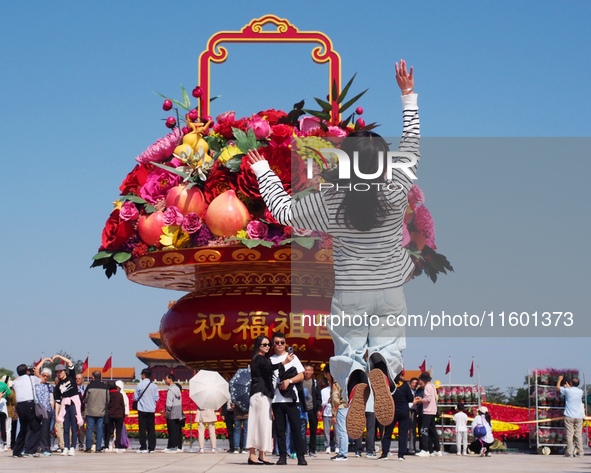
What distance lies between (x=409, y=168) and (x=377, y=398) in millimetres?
1994

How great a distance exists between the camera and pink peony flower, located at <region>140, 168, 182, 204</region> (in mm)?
14227

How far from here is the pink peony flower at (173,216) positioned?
13.6m

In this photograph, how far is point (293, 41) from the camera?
15047mm

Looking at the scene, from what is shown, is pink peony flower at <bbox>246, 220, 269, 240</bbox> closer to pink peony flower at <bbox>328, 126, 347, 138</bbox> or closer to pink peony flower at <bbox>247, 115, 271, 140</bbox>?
pink peony flower at <bbox>247, 115, 271, 140</bbox>

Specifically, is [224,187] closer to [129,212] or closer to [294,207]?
[129,212]

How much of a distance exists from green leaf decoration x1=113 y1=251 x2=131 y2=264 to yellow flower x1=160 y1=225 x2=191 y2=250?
0.66 meters

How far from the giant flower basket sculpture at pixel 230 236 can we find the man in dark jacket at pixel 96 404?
9.05ft

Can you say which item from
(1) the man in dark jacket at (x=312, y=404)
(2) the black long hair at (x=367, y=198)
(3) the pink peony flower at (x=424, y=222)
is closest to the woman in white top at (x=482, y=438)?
(1) the man in dark jacket at (x=312, y=404)

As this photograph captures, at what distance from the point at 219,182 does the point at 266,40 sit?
7.95 ft

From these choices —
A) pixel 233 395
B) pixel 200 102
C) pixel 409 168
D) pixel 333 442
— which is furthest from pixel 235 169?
pixel 333 442

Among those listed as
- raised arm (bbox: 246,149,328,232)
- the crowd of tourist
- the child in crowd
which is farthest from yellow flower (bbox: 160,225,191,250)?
the child in crowd

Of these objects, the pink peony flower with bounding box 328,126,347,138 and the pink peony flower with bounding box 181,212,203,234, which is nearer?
the pink peony flower with bounding box 181,212,203,234

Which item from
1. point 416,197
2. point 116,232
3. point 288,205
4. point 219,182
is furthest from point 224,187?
point 288,205

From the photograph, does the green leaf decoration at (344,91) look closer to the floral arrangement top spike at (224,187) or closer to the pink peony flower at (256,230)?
the floral arrangement top spike at (224,187)
